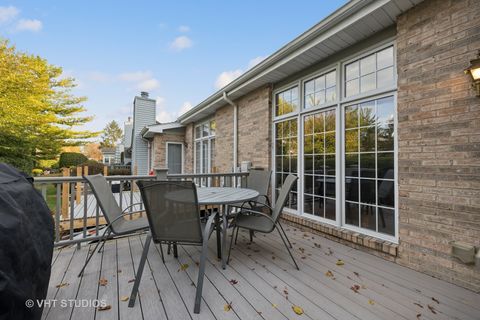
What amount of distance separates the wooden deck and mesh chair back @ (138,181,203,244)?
512mm

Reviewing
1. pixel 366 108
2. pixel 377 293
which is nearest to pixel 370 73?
pixel 366 108

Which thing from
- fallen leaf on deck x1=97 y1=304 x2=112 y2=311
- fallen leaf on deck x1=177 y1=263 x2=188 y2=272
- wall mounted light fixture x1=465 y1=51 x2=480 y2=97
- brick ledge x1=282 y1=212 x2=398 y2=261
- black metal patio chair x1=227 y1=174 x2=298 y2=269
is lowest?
fallen leaf on deck x1=97 y1=304 x2=112 y2=311

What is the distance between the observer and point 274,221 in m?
2.60

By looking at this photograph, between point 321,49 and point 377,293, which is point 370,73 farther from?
point 377,293

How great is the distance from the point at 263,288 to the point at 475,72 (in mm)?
2727

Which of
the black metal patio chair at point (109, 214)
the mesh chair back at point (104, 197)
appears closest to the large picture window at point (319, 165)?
the black metal patio chair at point (109, 214)

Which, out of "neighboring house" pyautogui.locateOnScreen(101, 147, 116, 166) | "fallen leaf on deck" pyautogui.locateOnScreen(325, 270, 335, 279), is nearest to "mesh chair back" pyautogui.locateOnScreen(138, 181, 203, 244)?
Answer: "fallen leaf on deck" pyautogui.locateOnScreen(325, 270, 335, 279)

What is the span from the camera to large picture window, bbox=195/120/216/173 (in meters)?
7.49

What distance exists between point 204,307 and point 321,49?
3.55m

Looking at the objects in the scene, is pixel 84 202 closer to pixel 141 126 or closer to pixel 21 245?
pixel 21 245

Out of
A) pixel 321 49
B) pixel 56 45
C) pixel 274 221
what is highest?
pixel 56 45

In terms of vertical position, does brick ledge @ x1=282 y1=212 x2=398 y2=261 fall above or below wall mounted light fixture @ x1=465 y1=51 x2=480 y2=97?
below

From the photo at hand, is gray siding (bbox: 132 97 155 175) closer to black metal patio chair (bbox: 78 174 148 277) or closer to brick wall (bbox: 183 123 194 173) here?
brick wall (bbox: 183 123 194 173)

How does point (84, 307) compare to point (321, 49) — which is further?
point (321, 49)
